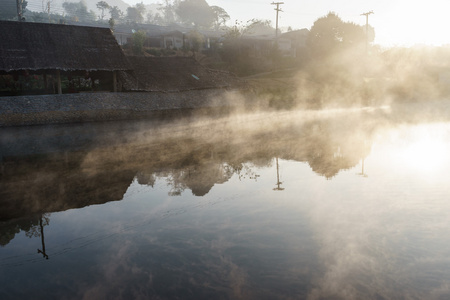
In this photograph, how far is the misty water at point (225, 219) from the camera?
6.80 meters

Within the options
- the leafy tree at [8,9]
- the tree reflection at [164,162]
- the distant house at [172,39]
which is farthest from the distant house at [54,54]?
the leafy tree at [8,9]

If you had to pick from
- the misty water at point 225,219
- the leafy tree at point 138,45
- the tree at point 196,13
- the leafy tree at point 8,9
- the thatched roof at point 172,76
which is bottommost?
the misty water at point 225,219

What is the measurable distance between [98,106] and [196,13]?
107 m

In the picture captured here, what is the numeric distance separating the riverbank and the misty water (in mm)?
6709

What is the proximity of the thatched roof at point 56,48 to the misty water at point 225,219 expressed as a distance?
333 inches

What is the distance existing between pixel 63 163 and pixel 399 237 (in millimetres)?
11617

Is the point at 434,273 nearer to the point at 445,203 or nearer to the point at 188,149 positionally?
the point at 445,203

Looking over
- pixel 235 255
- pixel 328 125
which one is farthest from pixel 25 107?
pixel 235 255

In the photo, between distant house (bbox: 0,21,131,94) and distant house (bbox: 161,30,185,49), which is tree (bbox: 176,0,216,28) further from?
distant house (bbox: 0,21,131,94)

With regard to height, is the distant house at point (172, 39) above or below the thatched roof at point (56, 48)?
above

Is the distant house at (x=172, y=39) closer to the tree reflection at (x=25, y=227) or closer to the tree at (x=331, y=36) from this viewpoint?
the tree at (x=331, y=36)

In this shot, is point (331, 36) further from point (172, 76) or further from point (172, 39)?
point (172, 76)

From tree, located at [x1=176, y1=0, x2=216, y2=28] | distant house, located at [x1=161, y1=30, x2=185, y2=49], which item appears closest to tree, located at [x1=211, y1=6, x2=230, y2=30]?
tree, located at [x1=176, y1=0, x2=216, y2=28]

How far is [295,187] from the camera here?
1206cm
